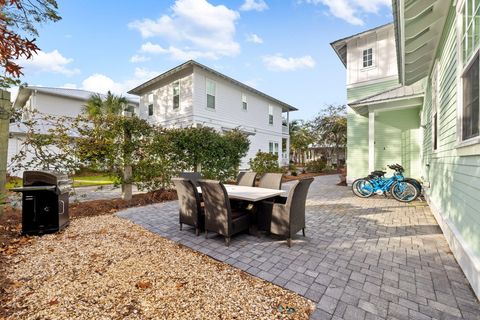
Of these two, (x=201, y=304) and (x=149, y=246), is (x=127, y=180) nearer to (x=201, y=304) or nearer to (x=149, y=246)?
(x=149, y=246)

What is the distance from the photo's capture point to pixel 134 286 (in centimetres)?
245

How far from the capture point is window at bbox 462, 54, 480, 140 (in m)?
2.57

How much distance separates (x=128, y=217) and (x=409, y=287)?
5.50 m

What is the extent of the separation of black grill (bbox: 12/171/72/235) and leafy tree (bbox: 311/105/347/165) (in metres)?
18.2

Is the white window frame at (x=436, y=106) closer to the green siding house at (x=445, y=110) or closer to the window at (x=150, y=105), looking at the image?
the green siding house at (x=445, y=110)

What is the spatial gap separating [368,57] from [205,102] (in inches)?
347

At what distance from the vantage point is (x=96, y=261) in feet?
10.1

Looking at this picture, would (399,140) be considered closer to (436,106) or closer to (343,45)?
(436,106)

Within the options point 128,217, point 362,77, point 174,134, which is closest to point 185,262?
point 128,217

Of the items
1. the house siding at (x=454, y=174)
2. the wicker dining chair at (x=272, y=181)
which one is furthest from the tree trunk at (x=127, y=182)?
the house siding at (x=454, y=174)

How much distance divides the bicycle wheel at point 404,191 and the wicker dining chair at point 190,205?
21.3ft

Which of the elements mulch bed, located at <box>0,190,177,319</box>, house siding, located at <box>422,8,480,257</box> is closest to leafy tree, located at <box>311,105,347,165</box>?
house siding, located at <box>422,8,480,257</box>

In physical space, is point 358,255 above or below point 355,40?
below

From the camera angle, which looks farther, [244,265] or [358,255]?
[358,255]
